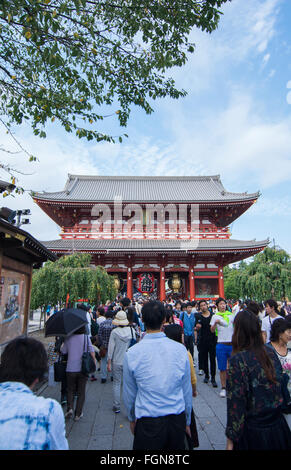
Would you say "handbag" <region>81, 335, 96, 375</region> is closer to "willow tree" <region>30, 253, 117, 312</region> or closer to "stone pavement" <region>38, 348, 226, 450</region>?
"stone pavement" <region>38, 348, 226, 450</region>

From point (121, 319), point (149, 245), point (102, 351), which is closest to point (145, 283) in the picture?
point (149, 245)

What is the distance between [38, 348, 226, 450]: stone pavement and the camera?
3463mm

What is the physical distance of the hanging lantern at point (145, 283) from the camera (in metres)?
19.3

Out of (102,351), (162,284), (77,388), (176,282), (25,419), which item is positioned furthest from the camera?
(176,282)

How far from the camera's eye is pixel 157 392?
80.7 inches

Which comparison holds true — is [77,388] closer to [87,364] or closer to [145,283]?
[87,364]

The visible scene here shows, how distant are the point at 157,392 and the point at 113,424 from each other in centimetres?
263

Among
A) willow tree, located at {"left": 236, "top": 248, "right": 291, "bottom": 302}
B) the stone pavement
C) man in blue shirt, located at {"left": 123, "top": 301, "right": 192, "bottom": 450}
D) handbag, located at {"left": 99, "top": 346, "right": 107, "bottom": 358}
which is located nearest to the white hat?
handbag, located at {"left": 99, "top": 346, "right": 107, "bottom": 358}

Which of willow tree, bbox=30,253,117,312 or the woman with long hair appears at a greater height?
willow tree, bbox=30,253,117,312

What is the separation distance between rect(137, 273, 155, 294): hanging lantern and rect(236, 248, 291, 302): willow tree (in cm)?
704

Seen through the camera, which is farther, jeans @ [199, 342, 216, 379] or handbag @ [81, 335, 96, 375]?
jeans @ [199, 342, 216, 379]

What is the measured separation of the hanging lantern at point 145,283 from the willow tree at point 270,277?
704cm

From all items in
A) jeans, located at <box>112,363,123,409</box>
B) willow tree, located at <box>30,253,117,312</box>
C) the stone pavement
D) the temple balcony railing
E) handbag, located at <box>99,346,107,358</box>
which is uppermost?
the temple balcony railing

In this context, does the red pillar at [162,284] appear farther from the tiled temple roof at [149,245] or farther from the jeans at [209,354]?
the jeans at [209,354]
